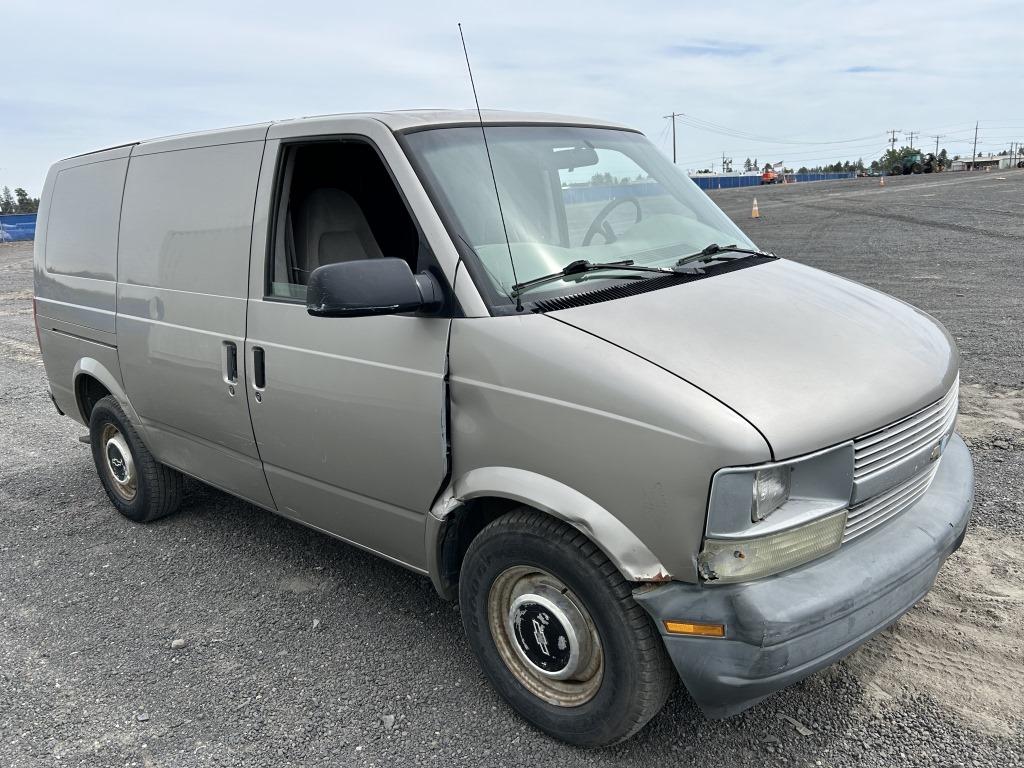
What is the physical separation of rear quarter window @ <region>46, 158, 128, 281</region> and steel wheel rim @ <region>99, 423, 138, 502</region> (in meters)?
0.96

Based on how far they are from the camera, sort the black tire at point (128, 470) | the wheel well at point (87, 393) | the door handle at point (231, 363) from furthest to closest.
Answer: the wheel well at point (87, 393), the black tire at point (128, 470), the door handle at point (231, 363)

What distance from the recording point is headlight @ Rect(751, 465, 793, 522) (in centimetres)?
222

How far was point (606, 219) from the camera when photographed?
3.36m

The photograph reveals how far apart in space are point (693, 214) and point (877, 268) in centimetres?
1004

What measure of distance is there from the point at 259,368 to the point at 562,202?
57.1 inches

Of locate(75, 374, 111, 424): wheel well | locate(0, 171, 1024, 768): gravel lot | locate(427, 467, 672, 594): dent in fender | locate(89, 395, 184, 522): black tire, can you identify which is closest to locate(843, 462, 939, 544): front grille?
locate(427, 467, 672, 594): dent in fender

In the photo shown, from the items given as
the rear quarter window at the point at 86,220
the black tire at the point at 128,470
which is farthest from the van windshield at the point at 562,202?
the black tire at the point at 128,470

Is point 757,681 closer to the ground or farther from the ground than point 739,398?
closer to the ground

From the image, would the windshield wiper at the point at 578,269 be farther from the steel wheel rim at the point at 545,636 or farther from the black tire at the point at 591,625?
the steel wheel rim at the point at 545,636

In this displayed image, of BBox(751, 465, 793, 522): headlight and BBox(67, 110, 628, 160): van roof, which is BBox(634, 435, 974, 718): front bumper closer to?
BBox(751, 465, 793, 522): headlight

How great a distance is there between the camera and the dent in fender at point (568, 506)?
7.64 feet

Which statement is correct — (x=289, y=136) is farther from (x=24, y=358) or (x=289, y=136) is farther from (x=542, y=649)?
(x=24, y=358)

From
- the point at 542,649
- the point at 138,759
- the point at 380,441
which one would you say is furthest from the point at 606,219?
the point at 138,759

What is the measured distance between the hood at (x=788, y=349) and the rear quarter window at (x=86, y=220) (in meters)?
3.00
